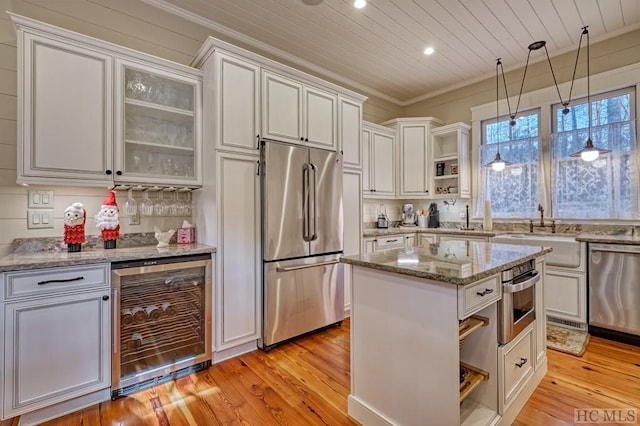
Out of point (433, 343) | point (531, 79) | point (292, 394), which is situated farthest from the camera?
point (531, 79)

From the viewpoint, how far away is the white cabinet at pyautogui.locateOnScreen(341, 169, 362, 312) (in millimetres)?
3449

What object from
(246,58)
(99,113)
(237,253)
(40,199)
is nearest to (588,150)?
(246,58)

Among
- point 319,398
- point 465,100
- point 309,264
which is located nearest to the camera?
point 319,398

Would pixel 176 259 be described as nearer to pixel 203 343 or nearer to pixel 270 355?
pixel 203 343

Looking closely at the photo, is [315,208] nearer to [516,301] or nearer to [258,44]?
[516,301]

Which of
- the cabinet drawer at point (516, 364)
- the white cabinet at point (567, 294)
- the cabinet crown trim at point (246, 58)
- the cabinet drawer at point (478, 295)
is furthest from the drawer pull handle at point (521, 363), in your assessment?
the cabinet crown trim at point (246, 58)

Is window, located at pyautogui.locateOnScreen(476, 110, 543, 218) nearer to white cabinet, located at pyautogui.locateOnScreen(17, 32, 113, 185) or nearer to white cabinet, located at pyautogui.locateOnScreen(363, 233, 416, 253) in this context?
white cabinet, located at pyautogui.locateOnScreen(363, 233, 416, 253)

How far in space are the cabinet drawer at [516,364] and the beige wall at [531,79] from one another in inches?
126

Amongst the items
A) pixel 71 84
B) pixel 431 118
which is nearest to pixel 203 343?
pixel 71 84

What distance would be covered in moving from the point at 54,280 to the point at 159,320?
70cm

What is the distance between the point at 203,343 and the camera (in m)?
2.39

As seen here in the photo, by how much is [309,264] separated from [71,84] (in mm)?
2294

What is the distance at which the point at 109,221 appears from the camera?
229 centimetres

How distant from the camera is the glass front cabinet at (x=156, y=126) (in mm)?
2314
